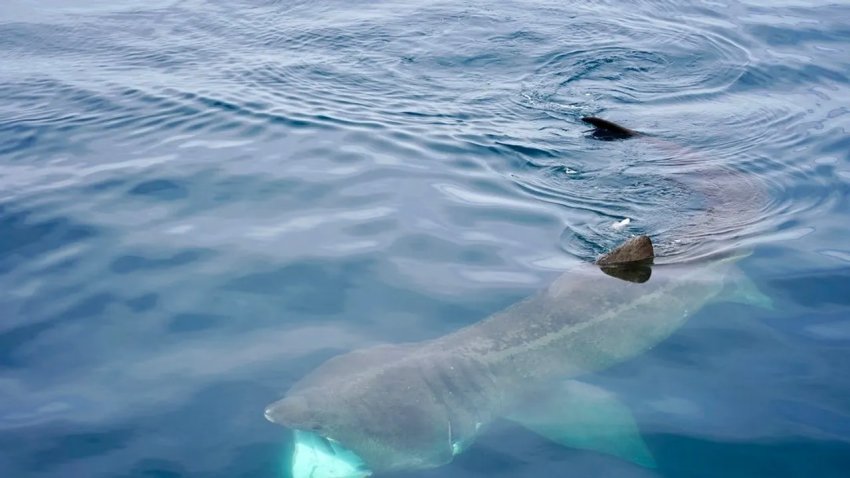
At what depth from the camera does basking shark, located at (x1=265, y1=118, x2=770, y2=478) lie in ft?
17.9

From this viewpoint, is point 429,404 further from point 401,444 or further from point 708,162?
point 708,162

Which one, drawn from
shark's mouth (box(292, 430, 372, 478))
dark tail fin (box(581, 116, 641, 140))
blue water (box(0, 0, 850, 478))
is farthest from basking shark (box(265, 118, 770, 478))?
dark tail fin (box(581, 116, 641, 140))

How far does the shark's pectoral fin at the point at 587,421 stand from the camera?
5.44 metres

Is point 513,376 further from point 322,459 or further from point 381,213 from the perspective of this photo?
point 381,213

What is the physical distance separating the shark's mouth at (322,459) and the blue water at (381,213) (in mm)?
165

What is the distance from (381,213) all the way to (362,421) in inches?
135

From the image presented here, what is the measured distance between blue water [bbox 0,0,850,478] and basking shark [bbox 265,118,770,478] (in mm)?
177

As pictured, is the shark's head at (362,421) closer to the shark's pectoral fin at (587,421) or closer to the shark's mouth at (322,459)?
the shark's mouth at (322,459)

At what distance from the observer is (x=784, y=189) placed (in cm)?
919

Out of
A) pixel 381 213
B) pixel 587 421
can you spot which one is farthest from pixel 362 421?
Answer: pixel 381 213

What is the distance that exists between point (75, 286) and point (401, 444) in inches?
139

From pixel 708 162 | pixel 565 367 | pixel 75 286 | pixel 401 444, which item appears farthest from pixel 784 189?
pixel 75 286

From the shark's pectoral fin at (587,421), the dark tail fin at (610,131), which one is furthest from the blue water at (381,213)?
the dark tail fin at (610,131)

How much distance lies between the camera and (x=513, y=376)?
21.0ft
